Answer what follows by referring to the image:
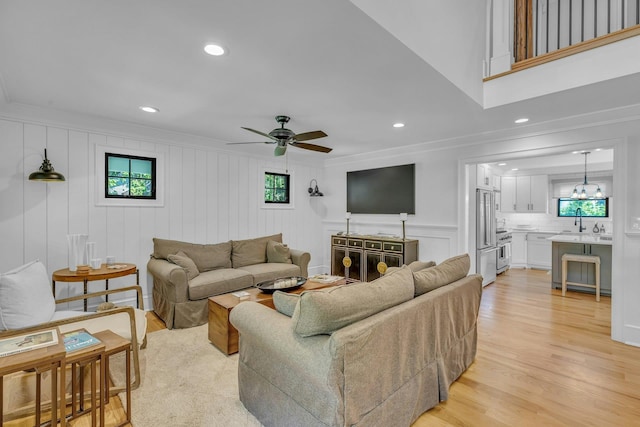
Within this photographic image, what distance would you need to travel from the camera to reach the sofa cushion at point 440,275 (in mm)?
2168

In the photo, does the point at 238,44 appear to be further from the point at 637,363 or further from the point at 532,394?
the point at 637,363

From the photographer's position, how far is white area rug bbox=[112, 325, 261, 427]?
199 cm

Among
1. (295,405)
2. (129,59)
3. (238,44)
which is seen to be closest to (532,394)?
(295,405)

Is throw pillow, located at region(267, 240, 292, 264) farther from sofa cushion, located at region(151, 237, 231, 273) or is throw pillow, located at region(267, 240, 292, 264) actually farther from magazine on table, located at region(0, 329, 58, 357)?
magazine on table, located at region(0, 329, 58, 357)

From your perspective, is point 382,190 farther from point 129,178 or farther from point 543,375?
point 129,178

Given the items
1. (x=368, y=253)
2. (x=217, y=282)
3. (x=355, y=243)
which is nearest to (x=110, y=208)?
(x=217, y=282)

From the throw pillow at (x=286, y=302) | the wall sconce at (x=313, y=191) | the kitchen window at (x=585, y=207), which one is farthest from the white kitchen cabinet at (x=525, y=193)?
the throw pillow at (x=286, y=302)

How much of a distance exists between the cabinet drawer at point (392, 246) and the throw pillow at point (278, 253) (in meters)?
1.59

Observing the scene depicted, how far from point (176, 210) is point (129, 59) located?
256cm

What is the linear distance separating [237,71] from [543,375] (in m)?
3.50

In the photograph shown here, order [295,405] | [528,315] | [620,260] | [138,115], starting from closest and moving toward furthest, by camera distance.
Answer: [295,405] → [620,260] → [138,115] → [528,315]

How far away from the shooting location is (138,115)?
3.51m

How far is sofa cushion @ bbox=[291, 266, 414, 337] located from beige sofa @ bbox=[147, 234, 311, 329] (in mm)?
2314

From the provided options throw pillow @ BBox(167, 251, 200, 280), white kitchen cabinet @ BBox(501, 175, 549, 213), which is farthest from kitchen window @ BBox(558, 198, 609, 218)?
throw pillow @ BBox(167, 251, 200, 280)
